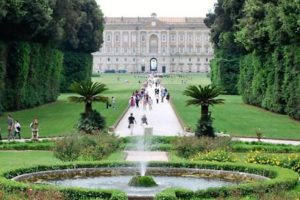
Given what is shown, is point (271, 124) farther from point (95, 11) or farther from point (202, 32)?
point (202, 32)

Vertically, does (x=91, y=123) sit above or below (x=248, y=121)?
above

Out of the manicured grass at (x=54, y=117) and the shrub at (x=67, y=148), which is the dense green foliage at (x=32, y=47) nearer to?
the manicured grass at (x=54, y=117)

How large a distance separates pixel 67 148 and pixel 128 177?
4.52m

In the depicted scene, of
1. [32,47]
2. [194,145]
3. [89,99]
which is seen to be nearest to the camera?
[194,145]

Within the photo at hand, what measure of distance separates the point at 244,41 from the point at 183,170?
121ft

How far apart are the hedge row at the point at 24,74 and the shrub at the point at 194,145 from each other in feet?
77.0

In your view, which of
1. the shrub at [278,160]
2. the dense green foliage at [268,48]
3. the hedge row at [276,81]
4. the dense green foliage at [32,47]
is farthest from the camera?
the dense green foliage at [32,47]

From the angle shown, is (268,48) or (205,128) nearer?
(205,128)

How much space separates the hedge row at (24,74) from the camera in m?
48.3

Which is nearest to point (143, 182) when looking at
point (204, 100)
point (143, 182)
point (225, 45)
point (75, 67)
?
point (143, 182)

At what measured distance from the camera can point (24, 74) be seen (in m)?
50.2

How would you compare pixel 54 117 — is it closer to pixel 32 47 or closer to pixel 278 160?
pixel 32 47

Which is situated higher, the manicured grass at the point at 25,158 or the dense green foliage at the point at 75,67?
the dense green foliage at the point at 75,67

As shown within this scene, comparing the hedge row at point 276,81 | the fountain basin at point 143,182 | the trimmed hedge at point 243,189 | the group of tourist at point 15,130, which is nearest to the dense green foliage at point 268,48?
the hedge row at point 276,81
